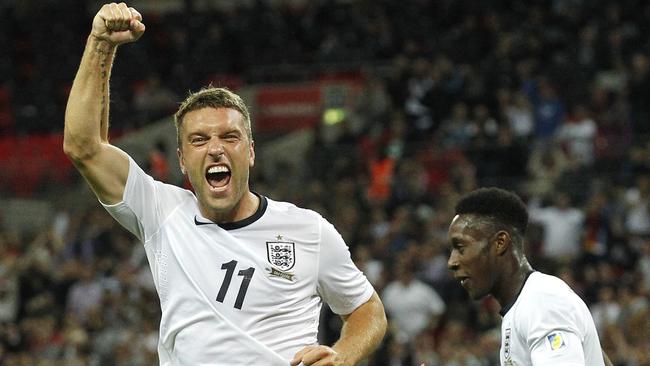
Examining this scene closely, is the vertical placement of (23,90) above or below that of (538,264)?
above

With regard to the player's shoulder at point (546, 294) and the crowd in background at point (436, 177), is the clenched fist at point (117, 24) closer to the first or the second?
the player's shoulder at point (546, 294)

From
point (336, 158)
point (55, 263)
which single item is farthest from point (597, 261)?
point (55, 263)

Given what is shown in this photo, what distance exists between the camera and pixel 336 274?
16.8 ft

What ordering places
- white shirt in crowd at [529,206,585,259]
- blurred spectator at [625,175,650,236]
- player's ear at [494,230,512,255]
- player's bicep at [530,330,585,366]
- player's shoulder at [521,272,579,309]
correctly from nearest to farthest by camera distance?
1. player's bicep at [530,330,585,366]
2. player's shoulder at [521,272,579,309]
3. player's ear at [494,230,512,255]
4. blurred spectator at [625,175,650,236]
5. white shirt in crowd at [529,206,585,259]

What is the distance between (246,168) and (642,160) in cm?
926

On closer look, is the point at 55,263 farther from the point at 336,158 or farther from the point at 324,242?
the point at 324,242

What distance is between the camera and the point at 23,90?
20.7 metres

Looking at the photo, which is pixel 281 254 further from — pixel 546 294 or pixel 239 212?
pixel 546 294

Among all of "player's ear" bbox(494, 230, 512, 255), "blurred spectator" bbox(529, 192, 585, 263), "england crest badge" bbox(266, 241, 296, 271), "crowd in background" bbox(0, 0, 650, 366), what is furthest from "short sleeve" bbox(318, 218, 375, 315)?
"blurred spectator" bbox(529, 192, 585, 263)

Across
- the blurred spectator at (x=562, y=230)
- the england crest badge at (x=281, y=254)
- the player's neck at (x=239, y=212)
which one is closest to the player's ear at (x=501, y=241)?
the england crest badge at (x=281, y=254)

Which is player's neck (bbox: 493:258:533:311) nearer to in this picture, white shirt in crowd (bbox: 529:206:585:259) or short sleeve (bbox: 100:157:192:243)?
short sleeve (bbox: 100:157:192:243)

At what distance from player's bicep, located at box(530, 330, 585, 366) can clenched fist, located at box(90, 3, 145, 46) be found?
6.58 feet

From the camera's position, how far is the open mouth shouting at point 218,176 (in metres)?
4.93

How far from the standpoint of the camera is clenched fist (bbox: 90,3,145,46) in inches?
188
